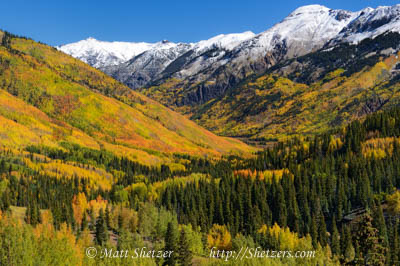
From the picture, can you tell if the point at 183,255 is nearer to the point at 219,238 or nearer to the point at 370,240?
the point at 370,240

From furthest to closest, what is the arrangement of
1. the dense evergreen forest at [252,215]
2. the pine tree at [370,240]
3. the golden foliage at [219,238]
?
1. the golden foliage at [219,238]
2. the dense evergreen forest at [252,215]
3. the pine tree at [370,240]

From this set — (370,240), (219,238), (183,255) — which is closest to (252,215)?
(219,238)

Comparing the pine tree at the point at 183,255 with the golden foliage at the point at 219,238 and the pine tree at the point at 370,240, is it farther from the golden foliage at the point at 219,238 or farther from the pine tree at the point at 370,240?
the golden foliage at the point at 219,238

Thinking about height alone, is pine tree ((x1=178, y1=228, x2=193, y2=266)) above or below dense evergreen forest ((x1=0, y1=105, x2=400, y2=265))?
below

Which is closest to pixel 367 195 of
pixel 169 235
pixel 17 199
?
pixel 169 235

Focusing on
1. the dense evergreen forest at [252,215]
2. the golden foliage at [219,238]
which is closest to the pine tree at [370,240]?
the dense evergreen forest at [252,215]

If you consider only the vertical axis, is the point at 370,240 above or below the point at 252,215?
below

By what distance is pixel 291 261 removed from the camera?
365 feet

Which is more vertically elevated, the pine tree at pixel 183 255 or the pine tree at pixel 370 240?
the pine tree at pixel 370 240

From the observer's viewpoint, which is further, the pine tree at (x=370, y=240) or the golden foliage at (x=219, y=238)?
the golden foliage at (x=219, y=238)

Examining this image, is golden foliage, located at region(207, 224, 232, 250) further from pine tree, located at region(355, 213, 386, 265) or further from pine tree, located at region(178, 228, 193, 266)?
pine tree, located at region(355, 213, 386, 265)

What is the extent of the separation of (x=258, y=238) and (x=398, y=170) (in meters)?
68.0

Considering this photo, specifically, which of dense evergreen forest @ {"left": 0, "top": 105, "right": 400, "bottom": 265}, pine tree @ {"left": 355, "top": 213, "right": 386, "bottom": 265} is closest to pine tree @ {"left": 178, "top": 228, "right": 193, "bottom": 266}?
dense evergreen forest @ {"left": 0, "top": 105, "right": 400, "bottom": 265}

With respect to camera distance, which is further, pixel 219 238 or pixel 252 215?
pixel 252 215
